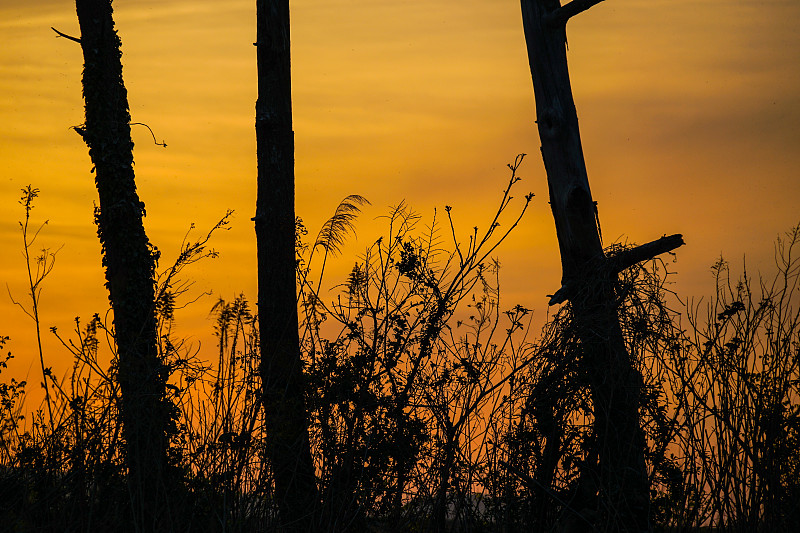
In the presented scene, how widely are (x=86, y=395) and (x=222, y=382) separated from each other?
139 centimetres

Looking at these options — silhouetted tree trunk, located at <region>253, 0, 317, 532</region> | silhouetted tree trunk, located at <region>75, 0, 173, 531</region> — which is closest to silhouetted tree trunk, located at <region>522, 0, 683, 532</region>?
silhouetted tree trunk, located at <region>253, 0, 317, 532</region>

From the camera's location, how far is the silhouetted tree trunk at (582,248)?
6.32 m

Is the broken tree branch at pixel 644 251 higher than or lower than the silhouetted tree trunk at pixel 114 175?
lower

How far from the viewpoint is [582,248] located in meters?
7.03

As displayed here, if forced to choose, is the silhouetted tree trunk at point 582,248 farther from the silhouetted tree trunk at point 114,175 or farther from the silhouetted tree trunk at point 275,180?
the silhouetted tree trunk at point 114,175

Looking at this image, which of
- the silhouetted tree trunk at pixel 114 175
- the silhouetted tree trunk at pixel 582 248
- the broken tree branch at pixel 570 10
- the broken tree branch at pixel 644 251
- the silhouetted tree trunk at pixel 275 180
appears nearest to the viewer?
the silhouetted tree trunk at pixel 582 248

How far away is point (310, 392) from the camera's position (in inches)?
277

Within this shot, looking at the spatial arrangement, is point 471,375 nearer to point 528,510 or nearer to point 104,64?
point 528,510

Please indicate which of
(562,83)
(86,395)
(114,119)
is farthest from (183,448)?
(114,119)

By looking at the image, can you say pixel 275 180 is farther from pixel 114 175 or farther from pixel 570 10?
pixel 570 10

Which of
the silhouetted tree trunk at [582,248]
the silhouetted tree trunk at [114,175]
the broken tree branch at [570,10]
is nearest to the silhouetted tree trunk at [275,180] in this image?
the silhouetted tree trunk at [114,175]

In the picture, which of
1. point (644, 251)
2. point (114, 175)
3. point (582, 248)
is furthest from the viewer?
point (114, 175)

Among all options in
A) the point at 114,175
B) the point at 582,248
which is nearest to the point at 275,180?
the point at 114,175

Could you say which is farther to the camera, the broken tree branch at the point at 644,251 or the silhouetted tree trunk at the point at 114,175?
the silhouetted tree trunk at the point at 114,175
